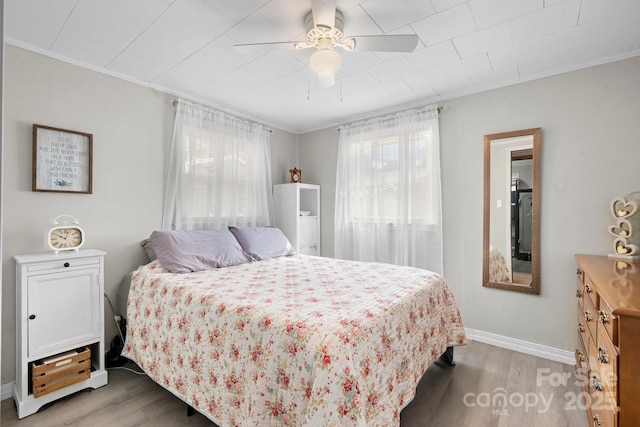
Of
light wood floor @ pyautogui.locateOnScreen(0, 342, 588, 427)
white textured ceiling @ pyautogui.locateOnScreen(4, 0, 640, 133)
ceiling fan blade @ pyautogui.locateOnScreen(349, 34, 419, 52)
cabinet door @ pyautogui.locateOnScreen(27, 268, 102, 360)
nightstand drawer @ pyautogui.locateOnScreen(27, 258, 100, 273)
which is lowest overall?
light wood floor @ pyautogui.locateOnScreen(0, 342, 588, 427)

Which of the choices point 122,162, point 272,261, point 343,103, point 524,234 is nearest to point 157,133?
point 122,162

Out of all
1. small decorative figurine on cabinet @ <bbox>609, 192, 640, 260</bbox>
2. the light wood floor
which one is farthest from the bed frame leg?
small decorative figurine on cabinet @ <bbox>609, 192, 640, 260</bbox>

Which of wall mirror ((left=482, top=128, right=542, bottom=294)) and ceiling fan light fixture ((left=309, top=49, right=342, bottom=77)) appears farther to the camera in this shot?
wall mirror ((left=482, top=128, right=542, bottom=294))

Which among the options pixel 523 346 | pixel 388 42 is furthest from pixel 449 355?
pixel 388 42

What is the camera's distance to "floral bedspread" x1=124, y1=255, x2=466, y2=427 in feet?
4.63

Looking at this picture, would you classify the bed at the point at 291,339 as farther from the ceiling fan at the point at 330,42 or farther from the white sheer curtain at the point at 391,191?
the ceiling fan at the point at 330,42

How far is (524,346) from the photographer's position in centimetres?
291

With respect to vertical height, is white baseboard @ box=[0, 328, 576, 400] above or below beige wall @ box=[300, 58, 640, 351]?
below

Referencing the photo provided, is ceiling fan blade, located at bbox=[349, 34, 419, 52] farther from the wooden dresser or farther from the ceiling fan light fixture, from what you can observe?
the wooden dresser

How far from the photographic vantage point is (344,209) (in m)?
4.11

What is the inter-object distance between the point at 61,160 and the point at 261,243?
5.89ft

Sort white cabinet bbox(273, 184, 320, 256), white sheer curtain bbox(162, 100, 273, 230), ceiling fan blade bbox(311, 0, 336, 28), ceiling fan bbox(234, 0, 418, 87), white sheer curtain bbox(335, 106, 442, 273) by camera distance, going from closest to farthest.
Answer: ceiling fan blade bbox(311, 0, 336, 28), ceiling fan bbox(234, 0, 418, 87), white sheer curtain bbox(162, 100, 273, 230), white sheer curtain bbox(335, 106, 442, 273), white cabinet bbox(273, 184, 320, 256)

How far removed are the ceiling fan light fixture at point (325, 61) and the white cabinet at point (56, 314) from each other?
207 centimetres

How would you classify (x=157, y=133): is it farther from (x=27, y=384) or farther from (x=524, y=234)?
(x=524, y=234)
